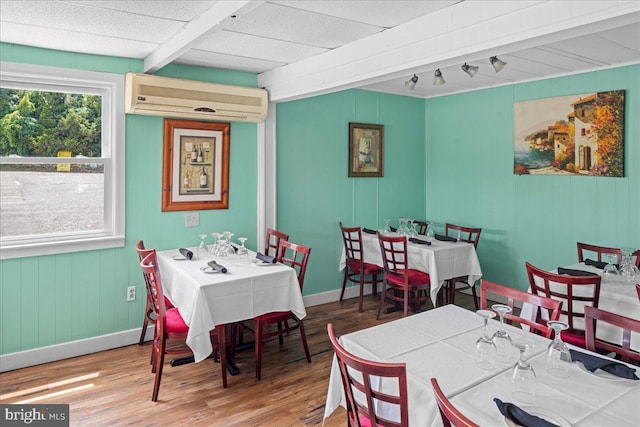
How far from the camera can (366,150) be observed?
534cm

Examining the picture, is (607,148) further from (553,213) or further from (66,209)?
(66,209)

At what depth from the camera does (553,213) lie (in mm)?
4633

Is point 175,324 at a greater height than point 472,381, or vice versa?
point 472,381

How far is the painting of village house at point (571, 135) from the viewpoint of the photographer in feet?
13.4

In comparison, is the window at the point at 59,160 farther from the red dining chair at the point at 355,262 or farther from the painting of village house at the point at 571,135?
the painting of village house at the point at 571,135

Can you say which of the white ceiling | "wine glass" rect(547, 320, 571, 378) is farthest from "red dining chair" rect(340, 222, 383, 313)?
"wine glass" rect(547, 320, 571, 378)

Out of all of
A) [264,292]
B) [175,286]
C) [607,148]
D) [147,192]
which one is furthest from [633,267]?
[147,192]

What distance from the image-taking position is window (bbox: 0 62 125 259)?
11.1 feet

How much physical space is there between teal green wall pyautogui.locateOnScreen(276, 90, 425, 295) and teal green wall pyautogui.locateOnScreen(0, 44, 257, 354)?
595 mm

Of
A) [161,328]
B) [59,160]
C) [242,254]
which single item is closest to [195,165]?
[242,254]

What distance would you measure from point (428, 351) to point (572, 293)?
162 cm

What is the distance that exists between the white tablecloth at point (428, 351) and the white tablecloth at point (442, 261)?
1.79 metres

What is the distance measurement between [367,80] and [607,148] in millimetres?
2690

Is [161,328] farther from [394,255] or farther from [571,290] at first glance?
[571,290]
